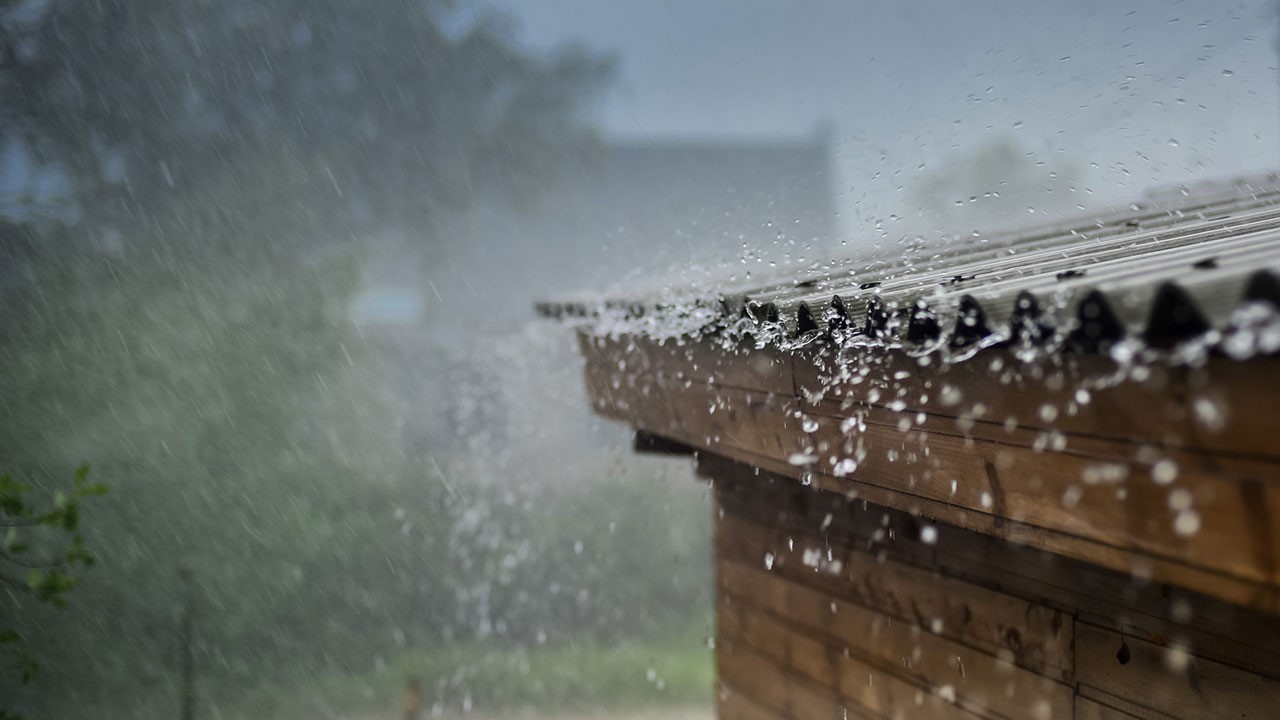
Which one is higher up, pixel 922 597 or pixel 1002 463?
pixel 1002 463

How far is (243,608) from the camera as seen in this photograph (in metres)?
11.1

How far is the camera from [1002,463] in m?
1.43

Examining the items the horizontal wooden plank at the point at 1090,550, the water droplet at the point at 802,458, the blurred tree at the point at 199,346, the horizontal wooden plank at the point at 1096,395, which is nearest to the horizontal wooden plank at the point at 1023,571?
the horizontal wooden plank at the point at 1090,550

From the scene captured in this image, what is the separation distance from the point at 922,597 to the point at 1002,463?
0.91 metres

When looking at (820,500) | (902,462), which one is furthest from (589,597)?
(902,462)

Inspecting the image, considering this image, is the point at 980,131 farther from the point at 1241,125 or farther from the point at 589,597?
the point at 589,597

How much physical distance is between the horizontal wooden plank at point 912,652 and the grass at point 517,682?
9032 mm

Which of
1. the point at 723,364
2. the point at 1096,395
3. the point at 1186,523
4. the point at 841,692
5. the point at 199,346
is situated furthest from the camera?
the point at 199,346

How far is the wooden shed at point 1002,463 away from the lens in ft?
3.48

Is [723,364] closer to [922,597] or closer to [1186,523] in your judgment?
[922,597]

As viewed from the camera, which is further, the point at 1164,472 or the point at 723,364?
the point at 723,364

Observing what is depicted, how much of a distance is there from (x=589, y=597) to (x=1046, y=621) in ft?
40.7

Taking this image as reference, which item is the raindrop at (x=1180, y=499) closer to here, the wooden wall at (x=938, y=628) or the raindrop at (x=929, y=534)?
the wooden wall at (x=938, y=628)

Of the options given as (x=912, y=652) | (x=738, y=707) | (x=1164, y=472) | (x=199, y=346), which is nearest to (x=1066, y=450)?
(x=1164, y=472)
